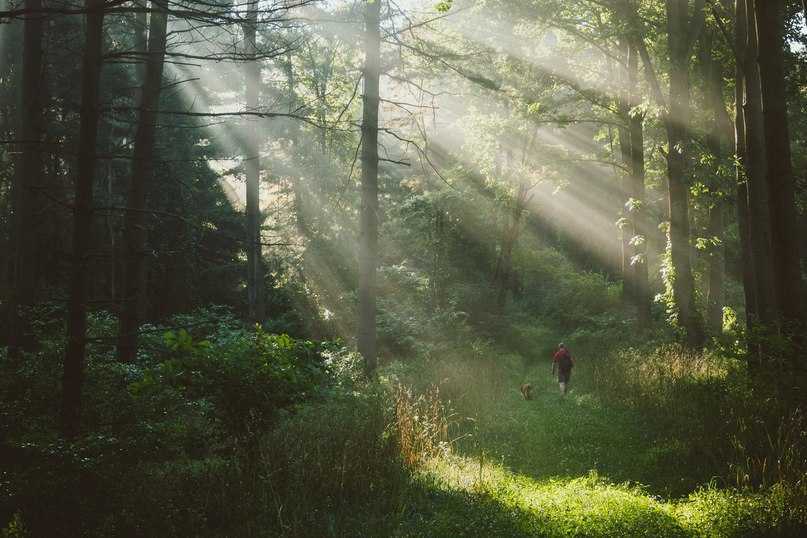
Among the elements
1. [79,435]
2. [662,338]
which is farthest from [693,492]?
[662,338]

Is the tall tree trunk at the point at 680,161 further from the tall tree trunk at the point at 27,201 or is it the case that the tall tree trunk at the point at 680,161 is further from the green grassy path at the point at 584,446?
the tall tree trunk at the point at 27,201

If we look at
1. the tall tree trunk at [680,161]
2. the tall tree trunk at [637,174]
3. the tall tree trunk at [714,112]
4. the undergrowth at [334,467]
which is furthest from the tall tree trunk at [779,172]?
the tall tree trunk at [637,174]

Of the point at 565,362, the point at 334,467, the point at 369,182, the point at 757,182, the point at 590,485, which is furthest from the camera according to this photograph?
the point at 565,362

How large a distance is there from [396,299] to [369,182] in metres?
10.8

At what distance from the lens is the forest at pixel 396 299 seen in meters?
5.33

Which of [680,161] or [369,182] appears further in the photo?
[680,161]

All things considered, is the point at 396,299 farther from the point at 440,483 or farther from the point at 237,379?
the point at 237,379

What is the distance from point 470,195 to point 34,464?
21.4 metres

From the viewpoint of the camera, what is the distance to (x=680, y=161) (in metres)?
14.1

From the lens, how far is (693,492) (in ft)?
19.7

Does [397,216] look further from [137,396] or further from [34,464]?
[34,464]

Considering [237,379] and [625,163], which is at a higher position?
[625,163]

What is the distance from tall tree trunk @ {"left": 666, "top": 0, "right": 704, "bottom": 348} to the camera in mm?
13500

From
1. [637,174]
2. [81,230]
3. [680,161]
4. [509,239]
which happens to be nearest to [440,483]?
[81,230]
